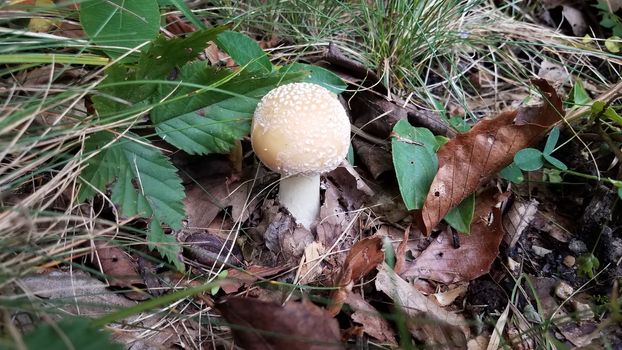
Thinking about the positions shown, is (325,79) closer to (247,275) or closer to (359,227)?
(359,227)

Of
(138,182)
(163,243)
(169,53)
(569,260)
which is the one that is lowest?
(569,260)

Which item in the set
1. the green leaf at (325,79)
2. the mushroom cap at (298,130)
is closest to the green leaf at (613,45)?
the green leaf at (325,79)

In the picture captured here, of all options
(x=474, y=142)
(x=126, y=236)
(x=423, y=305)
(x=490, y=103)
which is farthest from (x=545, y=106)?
(x=126, y=236)

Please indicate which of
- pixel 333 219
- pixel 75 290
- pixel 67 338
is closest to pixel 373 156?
pixel 333 219

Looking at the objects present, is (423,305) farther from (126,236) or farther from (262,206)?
(126,236)

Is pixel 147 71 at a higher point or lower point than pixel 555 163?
higher

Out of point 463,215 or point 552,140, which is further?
point 552,140
